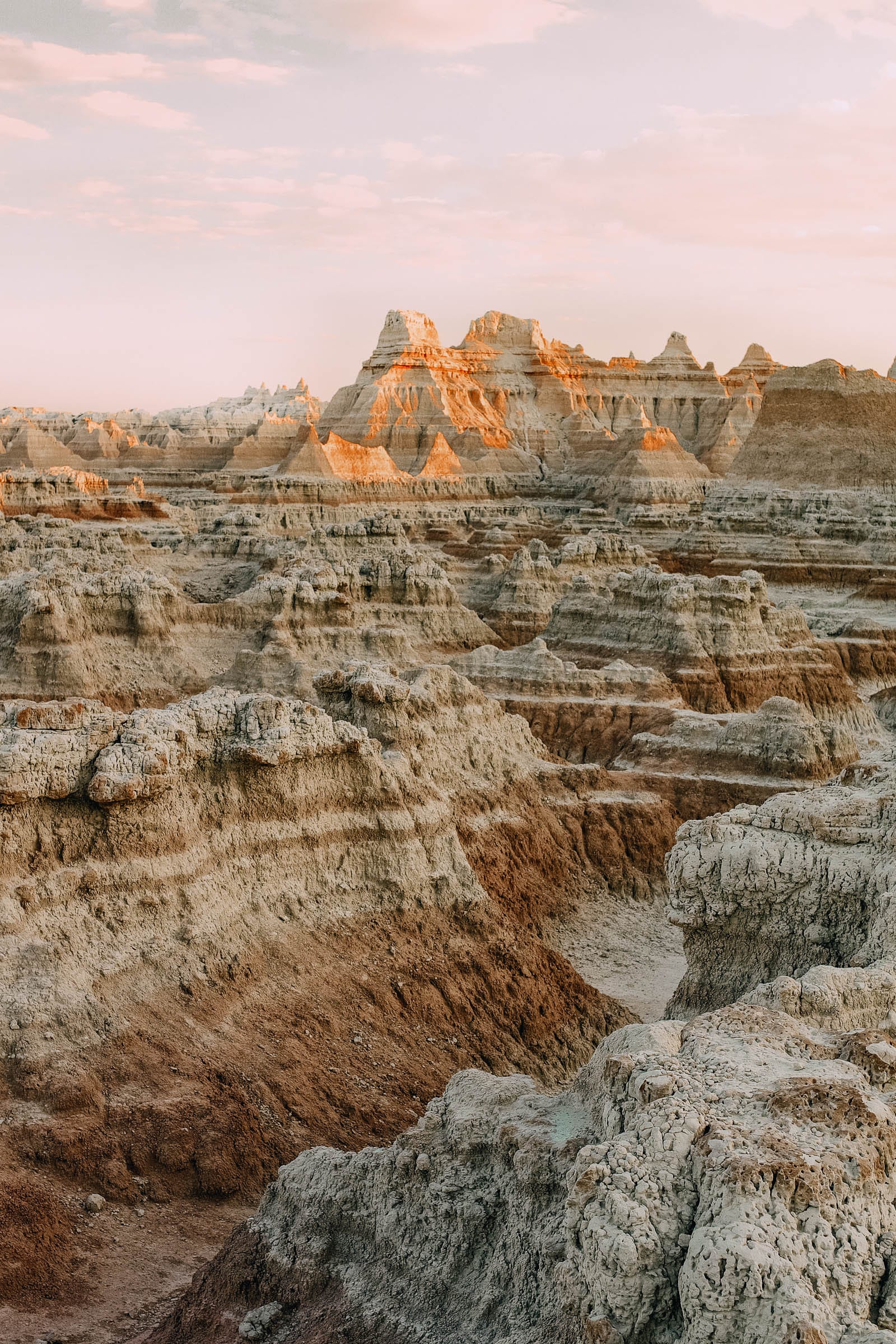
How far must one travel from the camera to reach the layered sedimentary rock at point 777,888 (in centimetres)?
1304

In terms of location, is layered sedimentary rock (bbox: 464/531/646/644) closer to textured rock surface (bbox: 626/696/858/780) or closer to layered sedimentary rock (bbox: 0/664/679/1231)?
textured rock surface (bbox: 626/696/858/780)

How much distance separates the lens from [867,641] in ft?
152

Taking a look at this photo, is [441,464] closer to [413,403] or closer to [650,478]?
[413,403]

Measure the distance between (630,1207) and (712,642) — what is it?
104ft

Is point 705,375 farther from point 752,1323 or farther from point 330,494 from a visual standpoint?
point 752,1323

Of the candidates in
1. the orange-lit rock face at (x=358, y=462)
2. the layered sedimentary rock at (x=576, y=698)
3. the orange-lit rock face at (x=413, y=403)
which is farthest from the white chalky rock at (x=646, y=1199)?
the orange-lit rock face at (x=413, y=403)

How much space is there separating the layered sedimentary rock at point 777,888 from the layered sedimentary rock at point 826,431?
5309 cm

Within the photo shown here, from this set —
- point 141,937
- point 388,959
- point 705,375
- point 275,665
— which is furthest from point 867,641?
point 705,375

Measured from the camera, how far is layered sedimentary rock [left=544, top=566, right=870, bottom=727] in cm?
3734

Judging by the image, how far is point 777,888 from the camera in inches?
523

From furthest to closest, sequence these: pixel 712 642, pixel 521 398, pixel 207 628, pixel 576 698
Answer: pixel 521 398, pixel 712 642, pixel 207 628, pixel 576 698

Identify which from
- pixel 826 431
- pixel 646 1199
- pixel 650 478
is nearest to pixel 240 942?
pixel 646 1199

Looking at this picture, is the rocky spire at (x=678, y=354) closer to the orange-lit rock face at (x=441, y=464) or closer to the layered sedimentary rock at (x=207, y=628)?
the orange-lit rock face at (x=441, y=464)

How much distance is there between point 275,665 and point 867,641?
23776 mm
